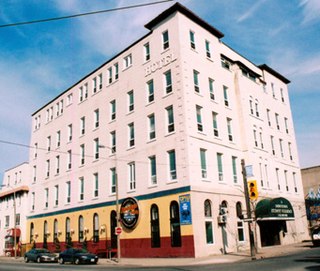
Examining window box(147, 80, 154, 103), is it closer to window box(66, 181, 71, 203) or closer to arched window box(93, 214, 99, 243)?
arched window box(93, 214, 99, 243)

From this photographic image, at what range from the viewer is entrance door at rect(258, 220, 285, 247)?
35.3 metres

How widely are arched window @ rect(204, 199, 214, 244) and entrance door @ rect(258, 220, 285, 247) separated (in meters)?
8.57

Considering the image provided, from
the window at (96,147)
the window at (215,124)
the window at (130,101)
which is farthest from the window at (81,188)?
the window at (215,124)

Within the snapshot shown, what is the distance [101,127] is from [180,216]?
15.6 m

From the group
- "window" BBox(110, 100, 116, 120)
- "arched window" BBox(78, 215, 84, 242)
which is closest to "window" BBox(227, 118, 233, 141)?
"window" BBox(110, 100, 116, 120)

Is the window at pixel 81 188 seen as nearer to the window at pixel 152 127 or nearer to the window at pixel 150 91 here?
the window at pixel 152 127

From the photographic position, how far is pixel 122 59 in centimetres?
3803

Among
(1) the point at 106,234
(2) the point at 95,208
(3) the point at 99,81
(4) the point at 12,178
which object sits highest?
(3) the point at 99,81

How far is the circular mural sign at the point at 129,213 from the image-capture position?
1249 inches

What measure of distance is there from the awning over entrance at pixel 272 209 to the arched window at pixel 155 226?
907 cm

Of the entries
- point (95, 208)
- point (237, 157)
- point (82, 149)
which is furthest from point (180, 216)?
point (82, 149)

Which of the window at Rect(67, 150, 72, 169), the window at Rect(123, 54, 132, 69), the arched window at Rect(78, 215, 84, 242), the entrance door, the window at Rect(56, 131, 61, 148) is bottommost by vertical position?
the entrance door

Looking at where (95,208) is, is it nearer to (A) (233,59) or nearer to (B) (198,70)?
(B) (198,70)

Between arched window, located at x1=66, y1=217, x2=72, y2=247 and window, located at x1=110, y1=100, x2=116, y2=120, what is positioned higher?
window, located at x1=110, y1=100, x2=116, y2=120
